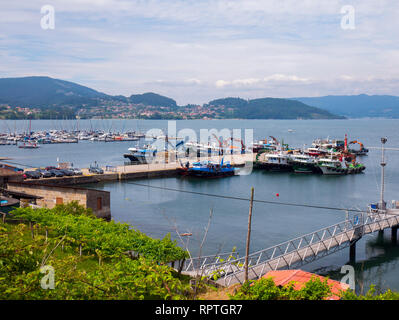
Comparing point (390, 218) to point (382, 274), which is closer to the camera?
point (382, 274)

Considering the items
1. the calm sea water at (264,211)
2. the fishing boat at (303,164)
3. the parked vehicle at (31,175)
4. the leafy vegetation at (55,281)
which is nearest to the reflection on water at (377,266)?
the calm sea water at (264,211)

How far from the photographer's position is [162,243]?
10.6m

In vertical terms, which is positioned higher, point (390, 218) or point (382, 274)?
point (390, 218)

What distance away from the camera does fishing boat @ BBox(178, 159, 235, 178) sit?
3691cm

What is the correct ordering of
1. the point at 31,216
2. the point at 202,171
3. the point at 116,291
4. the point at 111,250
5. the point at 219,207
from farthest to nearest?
the point at 202,171
the point at 219,207
the point at 31,216
the point at 111,250
the point at 116,291

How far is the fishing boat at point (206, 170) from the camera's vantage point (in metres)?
36.9

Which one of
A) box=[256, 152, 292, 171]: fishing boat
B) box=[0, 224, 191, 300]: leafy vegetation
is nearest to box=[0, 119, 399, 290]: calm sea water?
box=[256, 152, 292, 171]: fishing boat

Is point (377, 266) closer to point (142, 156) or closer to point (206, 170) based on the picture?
point (206, 170)

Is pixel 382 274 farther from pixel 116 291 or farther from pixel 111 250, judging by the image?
pixel 116 291

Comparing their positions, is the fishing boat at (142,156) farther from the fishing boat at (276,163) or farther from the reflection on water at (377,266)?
the reflection on water at (377,266)

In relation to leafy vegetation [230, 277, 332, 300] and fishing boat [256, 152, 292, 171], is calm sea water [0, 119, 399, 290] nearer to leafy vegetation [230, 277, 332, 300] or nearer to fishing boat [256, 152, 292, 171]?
fishing boat [256, 152, 292, 171]
